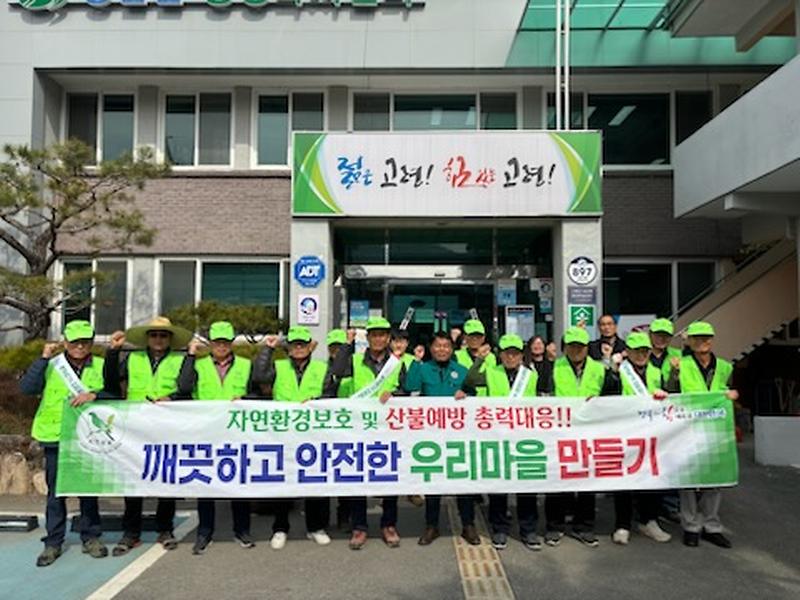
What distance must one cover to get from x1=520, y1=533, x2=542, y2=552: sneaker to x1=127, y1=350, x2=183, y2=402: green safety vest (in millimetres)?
3184

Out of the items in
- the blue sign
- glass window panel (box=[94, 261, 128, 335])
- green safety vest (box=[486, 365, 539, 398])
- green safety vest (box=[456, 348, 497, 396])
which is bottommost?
green safety vest (box=[486, 365, 539, 398])

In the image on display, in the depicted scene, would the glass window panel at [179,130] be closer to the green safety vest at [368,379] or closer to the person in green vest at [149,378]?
the person in green vest at [149,378]

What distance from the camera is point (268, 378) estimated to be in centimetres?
612

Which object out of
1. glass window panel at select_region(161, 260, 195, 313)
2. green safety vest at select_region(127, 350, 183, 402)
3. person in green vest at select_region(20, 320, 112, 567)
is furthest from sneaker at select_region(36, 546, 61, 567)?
glass window panel at select_region(161, 260, 195, 313)

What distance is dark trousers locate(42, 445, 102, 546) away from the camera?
5570 mm

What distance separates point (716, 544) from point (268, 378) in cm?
403

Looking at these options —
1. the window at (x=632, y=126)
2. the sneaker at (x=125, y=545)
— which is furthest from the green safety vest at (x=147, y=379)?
the window at (x=632, y=126)

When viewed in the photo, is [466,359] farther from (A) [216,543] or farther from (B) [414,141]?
(B) [414,141]

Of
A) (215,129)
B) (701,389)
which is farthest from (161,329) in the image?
(215,129)

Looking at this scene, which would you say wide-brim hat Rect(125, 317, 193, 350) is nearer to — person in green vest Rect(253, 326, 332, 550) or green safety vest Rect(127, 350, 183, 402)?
green safety vest Rect(127, 350, 183, 402)

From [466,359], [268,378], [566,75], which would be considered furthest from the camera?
[566,75]

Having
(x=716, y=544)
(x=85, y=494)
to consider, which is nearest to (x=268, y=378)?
(x=85, y=494)

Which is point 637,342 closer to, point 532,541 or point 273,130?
point 532,541

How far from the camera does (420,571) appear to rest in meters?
5.21
